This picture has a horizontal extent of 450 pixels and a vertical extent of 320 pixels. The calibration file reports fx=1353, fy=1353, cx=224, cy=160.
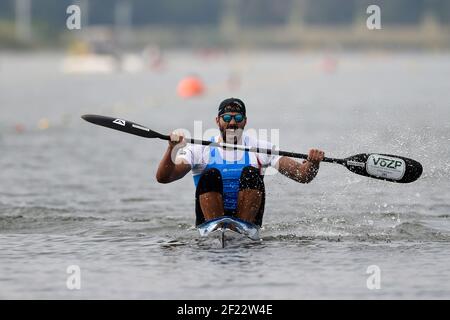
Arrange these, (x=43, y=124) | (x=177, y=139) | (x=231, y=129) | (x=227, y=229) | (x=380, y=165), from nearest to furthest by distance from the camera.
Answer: (x=177, y=139) → (x=227, y=229) → (x=231, y=129) → (x=380, y=165) → (x=43, y=124)

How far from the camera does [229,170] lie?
589 inches

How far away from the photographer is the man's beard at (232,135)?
14914mm

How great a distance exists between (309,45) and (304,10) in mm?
31599

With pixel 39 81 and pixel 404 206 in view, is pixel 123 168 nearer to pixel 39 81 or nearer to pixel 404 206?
pixel 404 206

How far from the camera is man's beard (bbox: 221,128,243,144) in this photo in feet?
48.9

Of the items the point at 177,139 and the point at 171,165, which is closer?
the point at 177,139

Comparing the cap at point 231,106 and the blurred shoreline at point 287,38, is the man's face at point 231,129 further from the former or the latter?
the blurred shoreline at point 287,38

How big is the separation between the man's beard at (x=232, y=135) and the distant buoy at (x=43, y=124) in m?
20.2

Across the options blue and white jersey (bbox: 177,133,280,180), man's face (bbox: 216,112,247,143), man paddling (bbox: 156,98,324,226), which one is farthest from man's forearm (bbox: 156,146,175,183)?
man's face (bbox: 216,112,247,143)

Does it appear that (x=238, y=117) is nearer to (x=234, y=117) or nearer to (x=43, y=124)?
(x=234, y=117)

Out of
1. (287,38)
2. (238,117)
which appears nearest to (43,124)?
(238,117)

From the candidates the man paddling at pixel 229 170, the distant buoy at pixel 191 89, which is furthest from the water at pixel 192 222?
the distant buoy at pixel 191 89

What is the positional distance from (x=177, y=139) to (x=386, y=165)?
2684mm
